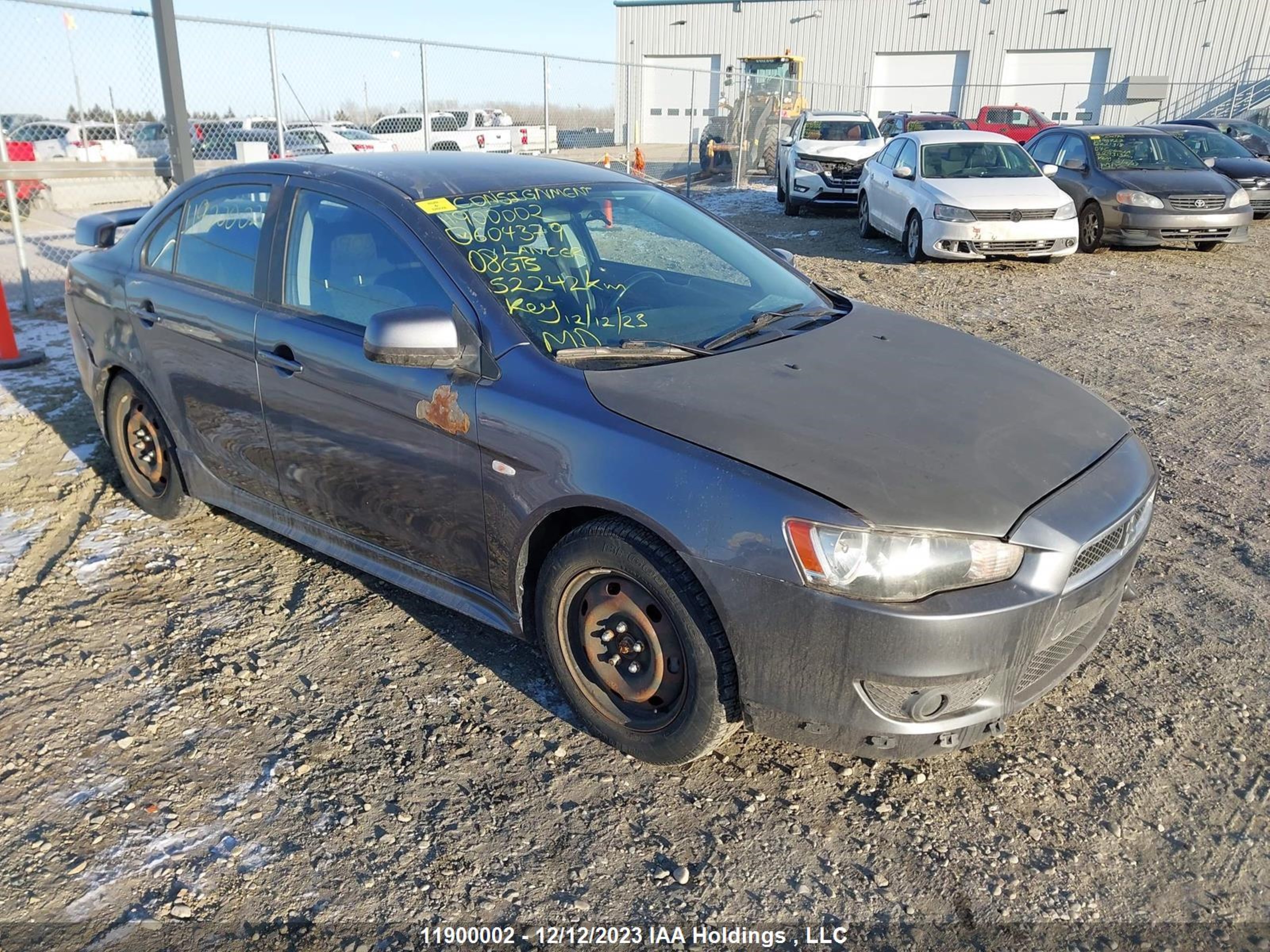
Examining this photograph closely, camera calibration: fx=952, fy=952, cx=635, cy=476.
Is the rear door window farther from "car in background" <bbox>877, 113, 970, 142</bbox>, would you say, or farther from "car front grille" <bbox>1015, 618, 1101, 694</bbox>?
"car in background" <bbox>877, 113, 970, 142</bbox>

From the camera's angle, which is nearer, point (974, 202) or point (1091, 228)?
point (974, 202)

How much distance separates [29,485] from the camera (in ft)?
17.0

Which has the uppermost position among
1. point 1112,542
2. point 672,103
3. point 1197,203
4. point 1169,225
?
point 672,103

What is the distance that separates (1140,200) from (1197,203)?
26.4 inches

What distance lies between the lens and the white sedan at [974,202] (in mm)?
10500

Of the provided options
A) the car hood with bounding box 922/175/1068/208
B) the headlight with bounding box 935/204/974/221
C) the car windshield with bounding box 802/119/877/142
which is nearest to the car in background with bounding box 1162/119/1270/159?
the car windshield with bounding box 802/119/877/142

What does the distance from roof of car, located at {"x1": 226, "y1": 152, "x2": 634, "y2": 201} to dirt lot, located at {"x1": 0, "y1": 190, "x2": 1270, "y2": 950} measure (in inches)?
65.4

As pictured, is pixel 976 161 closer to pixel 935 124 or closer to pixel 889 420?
pixel 889 420

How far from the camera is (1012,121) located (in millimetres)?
28297

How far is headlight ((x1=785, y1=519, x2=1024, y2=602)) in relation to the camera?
239 cm

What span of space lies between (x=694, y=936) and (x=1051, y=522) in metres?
1.40

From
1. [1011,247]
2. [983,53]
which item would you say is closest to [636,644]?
[1011,247]

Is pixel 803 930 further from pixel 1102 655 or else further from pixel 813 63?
pixel 813 63

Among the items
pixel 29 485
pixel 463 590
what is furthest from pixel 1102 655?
pixel 29 485
